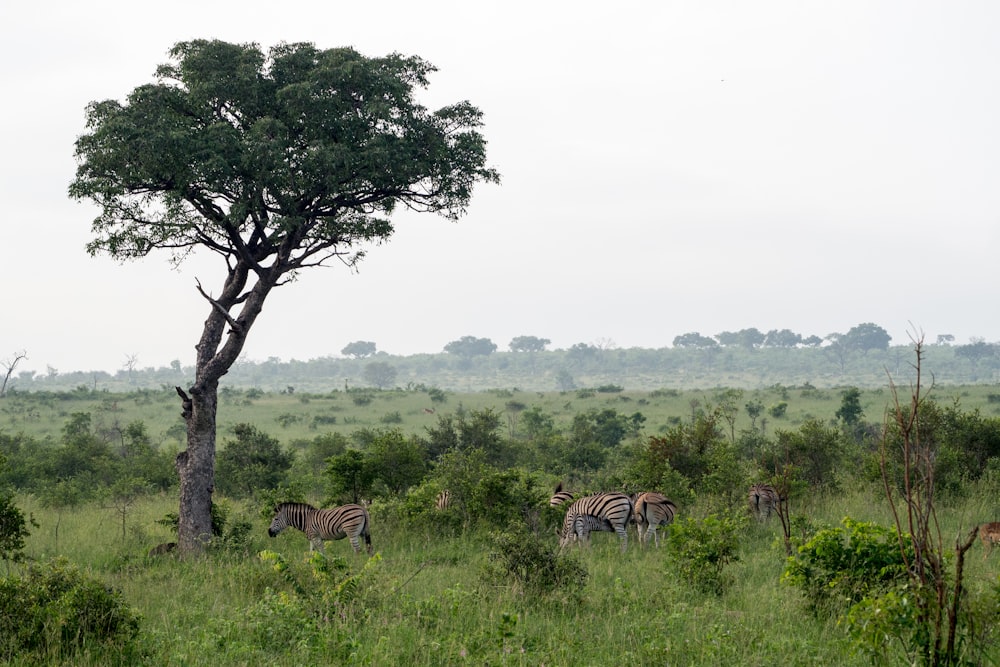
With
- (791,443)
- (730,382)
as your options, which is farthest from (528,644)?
(730,382)

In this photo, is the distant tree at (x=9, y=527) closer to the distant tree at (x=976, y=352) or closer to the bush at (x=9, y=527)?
the bush at (x=9, y=527)

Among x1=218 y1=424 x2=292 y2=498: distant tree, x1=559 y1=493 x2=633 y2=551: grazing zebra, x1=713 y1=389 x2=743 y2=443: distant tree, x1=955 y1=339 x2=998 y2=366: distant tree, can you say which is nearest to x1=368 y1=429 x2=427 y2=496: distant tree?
x1=559 y1=493 x2=633 y2=551: grazing zebra

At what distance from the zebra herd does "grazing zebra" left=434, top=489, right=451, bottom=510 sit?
6.63 ft

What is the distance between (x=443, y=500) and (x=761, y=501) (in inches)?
252

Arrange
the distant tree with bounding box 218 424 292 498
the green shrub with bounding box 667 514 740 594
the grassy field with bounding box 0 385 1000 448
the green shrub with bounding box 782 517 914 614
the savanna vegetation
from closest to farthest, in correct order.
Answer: the savanna vegetation, the green shrub with bounding box 782 517 914 614, the green shrub with bounding box 667 514 740 594, the distant tree with bounding box 218 424 292 498, the grassy field with bounding box 0 385 1000 448

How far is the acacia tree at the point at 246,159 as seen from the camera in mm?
13898

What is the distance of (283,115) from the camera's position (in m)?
14.8

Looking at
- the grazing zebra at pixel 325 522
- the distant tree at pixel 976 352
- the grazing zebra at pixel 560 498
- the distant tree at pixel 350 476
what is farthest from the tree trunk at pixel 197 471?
the distant tree at pixel 976 352

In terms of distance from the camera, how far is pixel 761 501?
16094 mm

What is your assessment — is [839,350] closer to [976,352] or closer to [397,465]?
[976,352]

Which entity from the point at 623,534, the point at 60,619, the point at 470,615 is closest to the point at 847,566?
the point at 470,615

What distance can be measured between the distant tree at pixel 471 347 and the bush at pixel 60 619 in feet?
510

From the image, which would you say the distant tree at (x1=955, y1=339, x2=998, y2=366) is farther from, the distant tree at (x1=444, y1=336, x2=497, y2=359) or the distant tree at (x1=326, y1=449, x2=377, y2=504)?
the distant tree at (x1=326, y1=449, x2=377, y2=504)

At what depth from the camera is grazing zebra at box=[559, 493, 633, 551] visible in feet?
46.4
